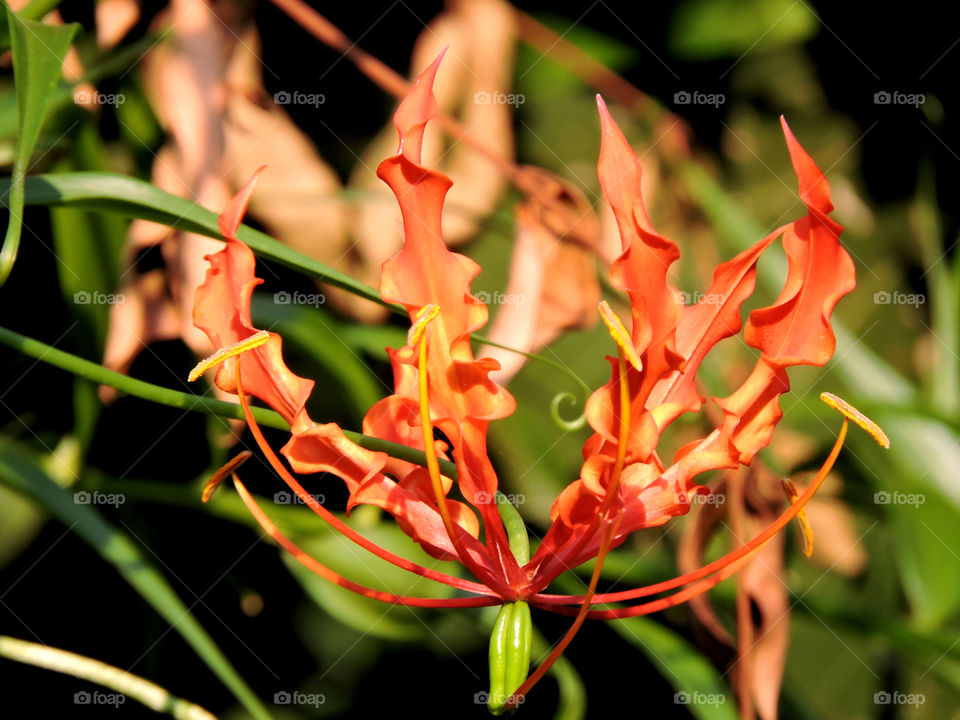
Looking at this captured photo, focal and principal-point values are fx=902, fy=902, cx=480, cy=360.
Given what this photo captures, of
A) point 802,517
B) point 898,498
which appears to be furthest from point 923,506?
point 802,517

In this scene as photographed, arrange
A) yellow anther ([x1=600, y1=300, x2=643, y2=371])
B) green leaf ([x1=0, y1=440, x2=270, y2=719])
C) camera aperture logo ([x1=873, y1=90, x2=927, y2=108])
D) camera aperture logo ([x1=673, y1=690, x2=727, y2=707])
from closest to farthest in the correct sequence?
yellow anther ([x1=600, y1=300, x2=643, y2=371])
green leaf ([x1=0, y1=440, x2=270, y2=719])
camera aperture logo ([x1=673, y1=690, x2=727, y2=707])
camera aperture logo ([x1=873, y1=90, x2=927, y2=108])

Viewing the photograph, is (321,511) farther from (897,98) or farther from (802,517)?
(897,98)

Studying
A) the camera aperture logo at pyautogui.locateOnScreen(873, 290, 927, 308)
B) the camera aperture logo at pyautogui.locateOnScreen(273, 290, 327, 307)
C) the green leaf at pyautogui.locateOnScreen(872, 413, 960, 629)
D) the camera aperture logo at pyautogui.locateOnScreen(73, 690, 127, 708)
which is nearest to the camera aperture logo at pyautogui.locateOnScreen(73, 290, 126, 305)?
the camera aperture logo at pyautogui.locateOnScreen(273, 290, 327, 307)

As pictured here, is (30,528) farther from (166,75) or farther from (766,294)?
(766,294)

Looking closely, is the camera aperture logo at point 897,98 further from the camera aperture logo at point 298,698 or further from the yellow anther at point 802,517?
the camera aperture logo at point 298,698

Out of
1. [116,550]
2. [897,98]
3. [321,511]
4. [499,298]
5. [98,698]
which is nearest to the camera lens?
[321,511]

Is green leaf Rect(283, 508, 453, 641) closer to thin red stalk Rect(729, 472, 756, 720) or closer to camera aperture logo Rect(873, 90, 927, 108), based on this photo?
thin red stalk Rect(729, 472, 756, 720)
